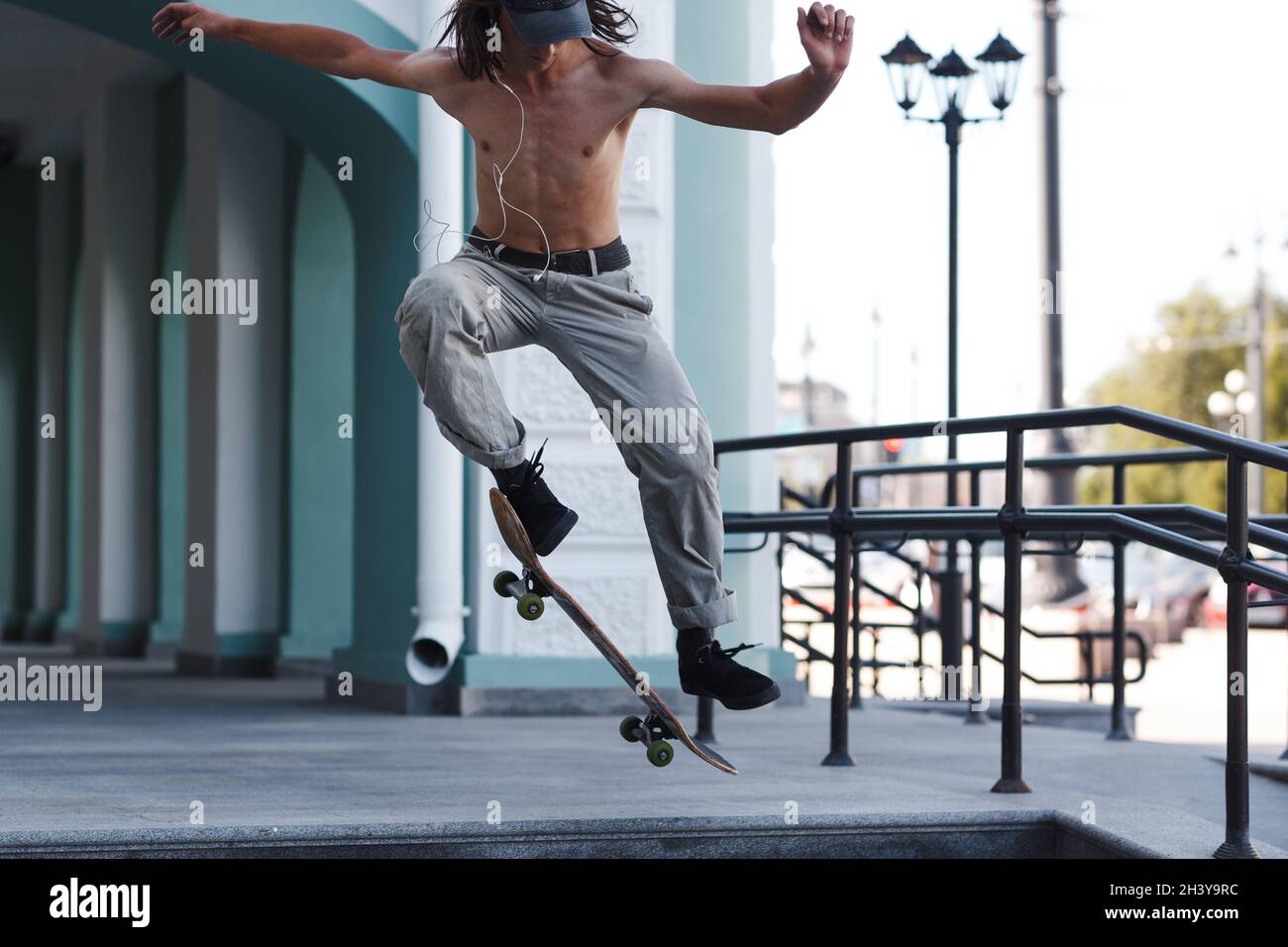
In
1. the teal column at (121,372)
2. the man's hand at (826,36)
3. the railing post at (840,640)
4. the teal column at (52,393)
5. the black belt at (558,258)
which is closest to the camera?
the man's hand at (826,36)

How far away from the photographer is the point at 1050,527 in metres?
5.19

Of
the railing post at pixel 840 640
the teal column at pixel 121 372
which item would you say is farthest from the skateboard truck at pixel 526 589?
the teal column at pixel 121 372

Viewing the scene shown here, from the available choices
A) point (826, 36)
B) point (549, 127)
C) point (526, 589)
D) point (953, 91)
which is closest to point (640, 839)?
point (526, 589)

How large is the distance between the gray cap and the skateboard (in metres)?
1.17

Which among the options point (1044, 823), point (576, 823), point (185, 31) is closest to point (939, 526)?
point (1044, 823)

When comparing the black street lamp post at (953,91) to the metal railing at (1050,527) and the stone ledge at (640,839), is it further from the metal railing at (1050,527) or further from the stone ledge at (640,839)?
the stone ledge at (640,839)

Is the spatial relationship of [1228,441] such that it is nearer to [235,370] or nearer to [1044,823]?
[1044,823]

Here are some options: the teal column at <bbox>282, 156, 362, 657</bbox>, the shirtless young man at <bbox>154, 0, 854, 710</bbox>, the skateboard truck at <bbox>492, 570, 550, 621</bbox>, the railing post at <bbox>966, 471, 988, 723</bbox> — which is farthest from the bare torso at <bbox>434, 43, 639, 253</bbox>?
the teal column at <bbox>282, 156, 362, 657</bbox>

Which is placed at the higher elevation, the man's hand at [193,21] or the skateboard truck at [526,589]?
the man's hand at [193,21]

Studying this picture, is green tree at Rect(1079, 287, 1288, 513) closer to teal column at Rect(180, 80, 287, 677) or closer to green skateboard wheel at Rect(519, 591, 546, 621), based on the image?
teal column at Rect(180, 80, 287, 677)

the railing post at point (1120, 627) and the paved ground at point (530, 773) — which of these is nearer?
the paved ground at point (530, 773)

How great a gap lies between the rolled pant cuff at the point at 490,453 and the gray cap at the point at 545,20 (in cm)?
98

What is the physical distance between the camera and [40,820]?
433 centimetres

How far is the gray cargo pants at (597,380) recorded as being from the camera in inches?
167
